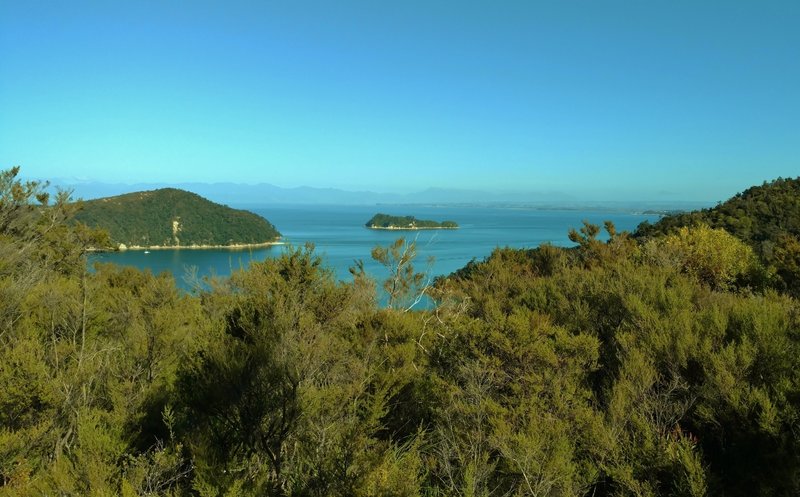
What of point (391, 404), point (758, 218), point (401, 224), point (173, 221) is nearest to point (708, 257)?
point (391, 404)

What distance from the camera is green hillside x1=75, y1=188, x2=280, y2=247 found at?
63334mm

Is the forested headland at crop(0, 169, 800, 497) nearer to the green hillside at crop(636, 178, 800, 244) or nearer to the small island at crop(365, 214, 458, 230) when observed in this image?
the green hillside at crop(636, 178, 800, 244)

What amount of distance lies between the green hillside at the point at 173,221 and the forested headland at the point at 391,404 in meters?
61.3

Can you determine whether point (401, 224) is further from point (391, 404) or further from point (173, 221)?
point (391, 404)

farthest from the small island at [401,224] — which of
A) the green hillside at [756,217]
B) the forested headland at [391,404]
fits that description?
the forested headland at [391,404]

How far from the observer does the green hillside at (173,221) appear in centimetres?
6333

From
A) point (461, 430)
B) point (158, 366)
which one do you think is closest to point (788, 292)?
point (461, 430)

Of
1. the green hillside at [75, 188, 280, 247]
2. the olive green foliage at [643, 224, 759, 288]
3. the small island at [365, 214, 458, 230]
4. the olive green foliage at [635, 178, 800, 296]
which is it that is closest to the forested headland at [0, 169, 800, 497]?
the olive green foliage at [643, 224, 759, 288]

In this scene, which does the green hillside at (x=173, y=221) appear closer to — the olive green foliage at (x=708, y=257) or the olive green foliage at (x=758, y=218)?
the olive green foliage at (x=758, y=218)

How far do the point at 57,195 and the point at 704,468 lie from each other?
19.1m

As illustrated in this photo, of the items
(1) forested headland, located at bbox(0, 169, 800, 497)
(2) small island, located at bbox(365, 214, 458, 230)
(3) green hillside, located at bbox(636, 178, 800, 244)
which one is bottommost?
(2) small island, located at bbox(365, 214, 458, 230)

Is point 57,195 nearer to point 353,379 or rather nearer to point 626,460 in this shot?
point 353,379

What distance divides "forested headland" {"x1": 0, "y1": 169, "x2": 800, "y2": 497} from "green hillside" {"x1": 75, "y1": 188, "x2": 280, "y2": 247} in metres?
61.3

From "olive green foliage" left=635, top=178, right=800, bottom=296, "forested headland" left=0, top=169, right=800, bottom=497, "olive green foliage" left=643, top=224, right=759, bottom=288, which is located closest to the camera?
"forested headland" left=0, top=169, right=800, bottom=497
